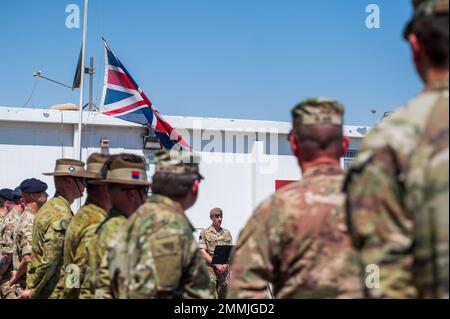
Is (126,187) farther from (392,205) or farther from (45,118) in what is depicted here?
(45,118)

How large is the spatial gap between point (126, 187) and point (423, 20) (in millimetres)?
2912

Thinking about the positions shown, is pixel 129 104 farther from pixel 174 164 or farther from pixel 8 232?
pixel 174 164

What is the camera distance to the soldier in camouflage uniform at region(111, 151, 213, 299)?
10.8 ft

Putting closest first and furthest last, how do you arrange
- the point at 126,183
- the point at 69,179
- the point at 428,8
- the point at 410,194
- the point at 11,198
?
1. the point at 410,194
2. the point at 428,8
3. the point at 126,183
4. the point at 69,179
5. the point at 11,198

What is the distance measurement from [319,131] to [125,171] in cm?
182

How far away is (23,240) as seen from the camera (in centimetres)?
707

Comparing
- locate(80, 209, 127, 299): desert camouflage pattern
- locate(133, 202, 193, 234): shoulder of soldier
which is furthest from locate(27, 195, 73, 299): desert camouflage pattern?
locate(133, 202, 193, 234): shoulder of soldier

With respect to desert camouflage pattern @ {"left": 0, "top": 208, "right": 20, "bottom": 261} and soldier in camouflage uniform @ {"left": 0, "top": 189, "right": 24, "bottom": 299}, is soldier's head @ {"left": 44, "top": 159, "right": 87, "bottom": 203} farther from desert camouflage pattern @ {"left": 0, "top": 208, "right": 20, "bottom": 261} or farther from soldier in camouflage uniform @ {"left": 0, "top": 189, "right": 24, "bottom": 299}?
desert camouflage pattern @ {"left": 0, "top": 208, "right": 20, "bottom": 261}

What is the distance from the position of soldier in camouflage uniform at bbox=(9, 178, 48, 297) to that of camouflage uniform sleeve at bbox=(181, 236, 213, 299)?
364cm

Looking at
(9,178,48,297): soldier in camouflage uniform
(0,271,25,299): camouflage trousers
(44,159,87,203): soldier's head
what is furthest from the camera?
(0,271,25,299): camouflage trousers

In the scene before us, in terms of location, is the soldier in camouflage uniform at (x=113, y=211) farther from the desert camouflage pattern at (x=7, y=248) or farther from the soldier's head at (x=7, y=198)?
the soldier's head at (x=7, y=198)

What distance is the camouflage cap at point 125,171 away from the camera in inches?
178

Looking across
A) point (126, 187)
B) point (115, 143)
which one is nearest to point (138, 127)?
point (115, 143)

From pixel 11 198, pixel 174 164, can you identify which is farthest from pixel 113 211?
pixel 11 198
